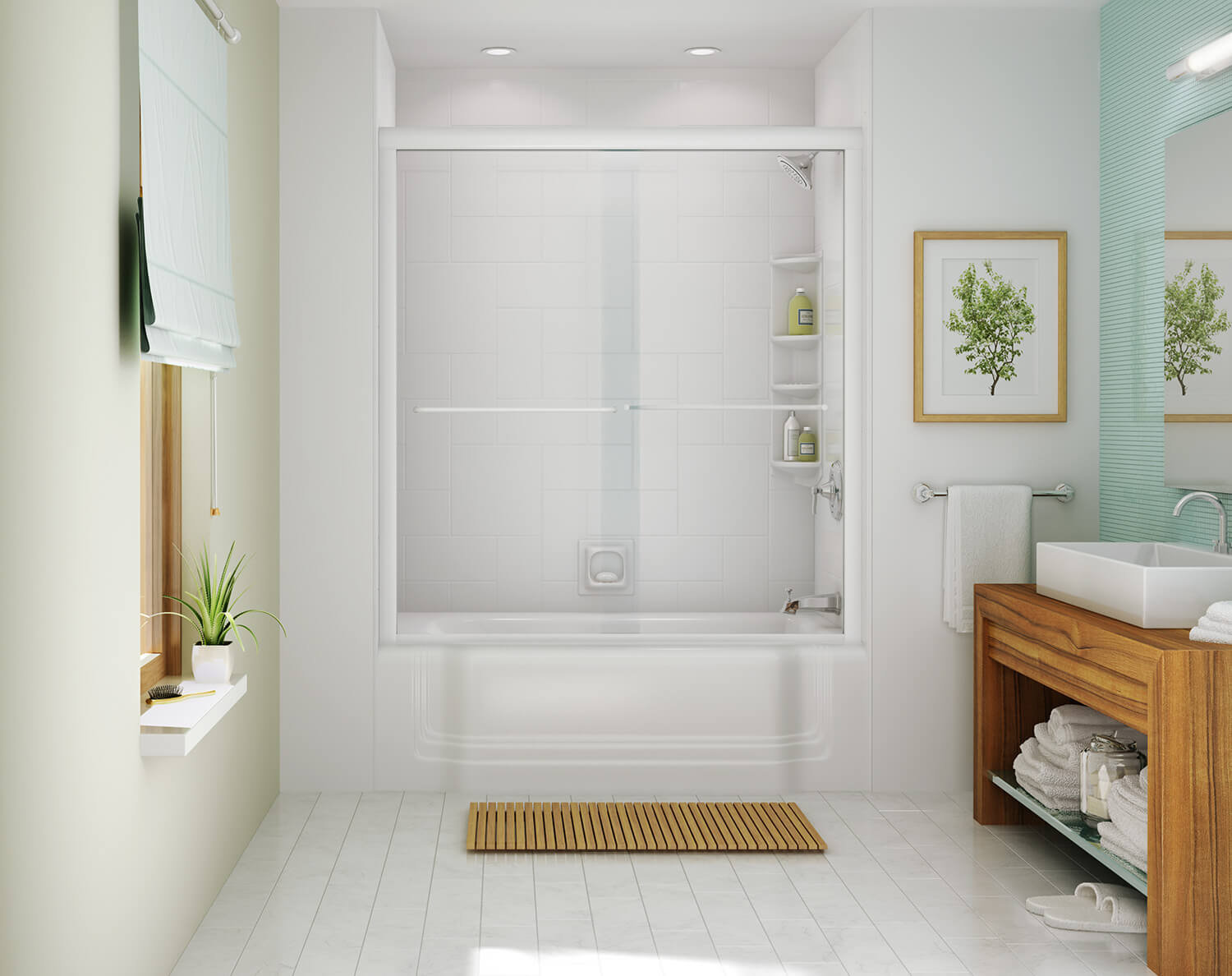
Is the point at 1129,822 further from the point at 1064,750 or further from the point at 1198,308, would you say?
the point at 1198,308

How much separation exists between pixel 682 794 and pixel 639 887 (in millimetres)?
836

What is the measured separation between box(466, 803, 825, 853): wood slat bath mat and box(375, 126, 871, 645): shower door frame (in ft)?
2.30

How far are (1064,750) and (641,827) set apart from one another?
123cm

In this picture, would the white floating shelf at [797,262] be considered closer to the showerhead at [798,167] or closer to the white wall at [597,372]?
the white wall at [597,372]

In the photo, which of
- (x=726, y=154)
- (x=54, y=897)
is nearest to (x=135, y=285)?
(x=54, y=897)

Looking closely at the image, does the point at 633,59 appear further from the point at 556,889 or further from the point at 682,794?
the point at 556,889

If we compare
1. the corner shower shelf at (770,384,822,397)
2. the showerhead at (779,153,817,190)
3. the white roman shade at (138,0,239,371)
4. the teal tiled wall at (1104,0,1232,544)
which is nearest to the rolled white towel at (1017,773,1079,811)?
the teal tiled wall at (1104,0,1232,544)

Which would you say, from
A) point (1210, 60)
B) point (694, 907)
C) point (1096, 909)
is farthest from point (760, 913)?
point (1210, 60)

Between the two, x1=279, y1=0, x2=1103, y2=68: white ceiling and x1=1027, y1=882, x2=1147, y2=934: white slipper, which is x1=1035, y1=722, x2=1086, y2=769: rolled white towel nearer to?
x1=1027, y1=882, x2=1147, y2=934: white slipper

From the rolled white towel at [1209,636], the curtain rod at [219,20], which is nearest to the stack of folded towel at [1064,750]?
the rolled white towel at [1209,636]

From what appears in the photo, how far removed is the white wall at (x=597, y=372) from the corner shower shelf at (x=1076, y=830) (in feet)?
3.06

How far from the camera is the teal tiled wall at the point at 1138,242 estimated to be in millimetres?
3338

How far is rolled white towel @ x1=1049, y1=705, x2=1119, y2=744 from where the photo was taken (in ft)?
10.2

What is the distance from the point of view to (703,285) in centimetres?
390
